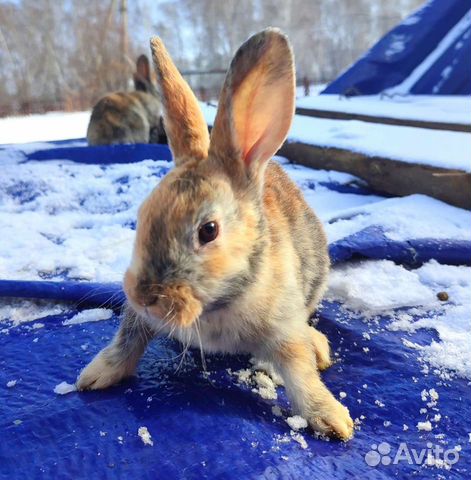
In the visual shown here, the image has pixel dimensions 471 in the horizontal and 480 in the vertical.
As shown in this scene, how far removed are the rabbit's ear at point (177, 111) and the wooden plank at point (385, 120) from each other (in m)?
2.56

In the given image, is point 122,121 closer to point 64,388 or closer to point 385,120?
point 385,120

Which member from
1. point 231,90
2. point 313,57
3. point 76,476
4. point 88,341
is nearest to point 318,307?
point 88,341

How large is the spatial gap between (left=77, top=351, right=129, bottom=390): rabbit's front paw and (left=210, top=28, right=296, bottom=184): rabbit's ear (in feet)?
1.76

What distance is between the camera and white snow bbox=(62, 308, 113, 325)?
173cm

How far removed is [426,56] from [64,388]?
510cm

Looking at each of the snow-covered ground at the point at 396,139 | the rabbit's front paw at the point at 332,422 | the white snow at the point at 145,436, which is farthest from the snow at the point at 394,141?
the white snow at the point at 145,436

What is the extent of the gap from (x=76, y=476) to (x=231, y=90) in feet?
2.70

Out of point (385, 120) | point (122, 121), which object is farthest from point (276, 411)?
point (122, 121)

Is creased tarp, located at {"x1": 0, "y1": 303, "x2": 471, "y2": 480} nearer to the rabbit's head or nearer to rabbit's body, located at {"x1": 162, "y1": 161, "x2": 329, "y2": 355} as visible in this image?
rabbit's body, located at {"x1": 162, "y1": 161, "x2": 329, "y2": 355}

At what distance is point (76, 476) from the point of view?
1.04 meters

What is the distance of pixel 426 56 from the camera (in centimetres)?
541

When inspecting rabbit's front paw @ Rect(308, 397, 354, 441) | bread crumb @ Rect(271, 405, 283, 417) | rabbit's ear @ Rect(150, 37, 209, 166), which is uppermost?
rabbit's ear @ Rect(150, 37, 209, 166)

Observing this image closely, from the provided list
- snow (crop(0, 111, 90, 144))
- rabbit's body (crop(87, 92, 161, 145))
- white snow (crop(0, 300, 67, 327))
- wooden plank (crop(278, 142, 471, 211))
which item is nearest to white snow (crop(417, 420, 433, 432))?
white snow (crop(0, 300, 67, 327))

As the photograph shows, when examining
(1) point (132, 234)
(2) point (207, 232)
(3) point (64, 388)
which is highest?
(2) point (207, 232)
